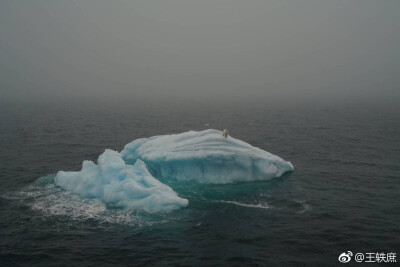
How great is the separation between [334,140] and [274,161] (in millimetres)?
28658

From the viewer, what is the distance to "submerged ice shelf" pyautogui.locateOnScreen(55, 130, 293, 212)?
99.1ft

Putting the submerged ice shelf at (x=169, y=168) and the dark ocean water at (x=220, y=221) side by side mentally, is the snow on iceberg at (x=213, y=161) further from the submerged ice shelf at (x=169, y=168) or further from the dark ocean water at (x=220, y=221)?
the dark ocean water at (x=220, y=221)

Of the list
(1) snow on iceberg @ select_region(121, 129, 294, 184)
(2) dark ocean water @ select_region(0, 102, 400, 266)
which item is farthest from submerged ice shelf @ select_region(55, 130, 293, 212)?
(2) dark ocean water @ select_region(0, 102, 400, 266)

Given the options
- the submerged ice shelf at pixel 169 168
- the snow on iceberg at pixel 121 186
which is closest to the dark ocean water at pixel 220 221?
the snow on iceberg at pixel 121 186

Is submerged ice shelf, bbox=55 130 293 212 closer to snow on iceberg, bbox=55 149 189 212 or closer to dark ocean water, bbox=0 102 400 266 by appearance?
snow on iceberg, bbox=55 149 189 212

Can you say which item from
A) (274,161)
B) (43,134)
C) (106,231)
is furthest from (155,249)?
(43,134)

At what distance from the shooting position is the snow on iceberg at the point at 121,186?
2852 centimetres

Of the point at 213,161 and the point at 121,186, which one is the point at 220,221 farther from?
the point at 213,161

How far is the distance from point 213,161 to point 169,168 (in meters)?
5.33

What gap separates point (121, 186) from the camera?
30359mm

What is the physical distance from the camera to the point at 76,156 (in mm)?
49000

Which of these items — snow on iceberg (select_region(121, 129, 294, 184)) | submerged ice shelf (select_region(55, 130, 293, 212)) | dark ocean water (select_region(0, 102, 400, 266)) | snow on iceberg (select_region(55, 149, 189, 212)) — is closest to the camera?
dark ocean water (select_region(0, 102, 400, 266))

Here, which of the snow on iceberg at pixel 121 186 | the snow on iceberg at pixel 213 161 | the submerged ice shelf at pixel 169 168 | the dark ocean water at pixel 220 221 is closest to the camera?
the dark ocean water at pixel 220 221

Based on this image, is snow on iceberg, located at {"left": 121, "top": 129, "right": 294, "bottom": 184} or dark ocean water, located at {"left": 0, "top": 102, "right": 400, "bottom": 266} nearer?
dark ocean water, located at {"left": 0, "top": 102, "right": 400, "bottom": 266}
